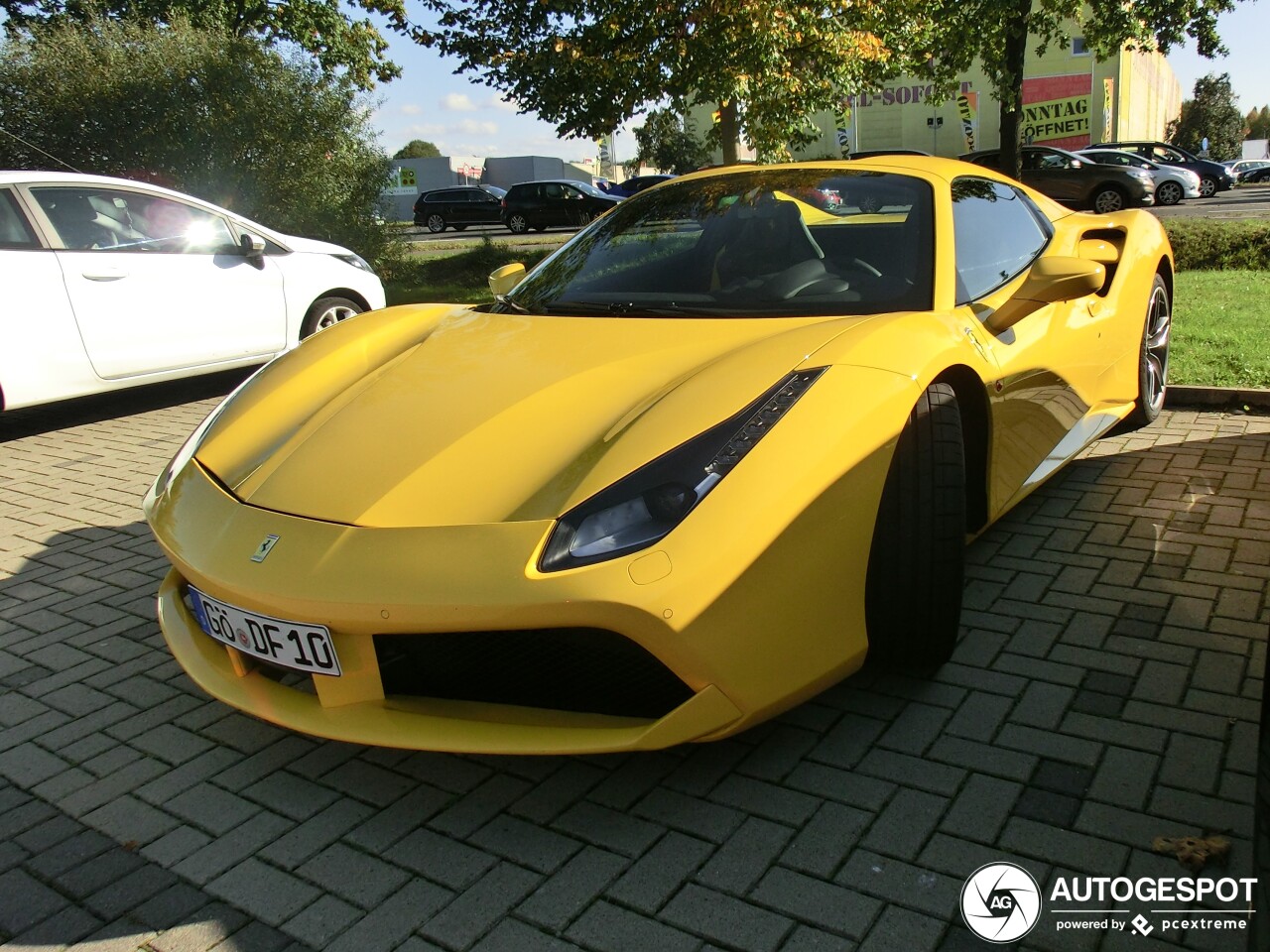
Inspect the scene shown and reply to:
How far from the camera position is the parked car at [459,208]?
3183 cm

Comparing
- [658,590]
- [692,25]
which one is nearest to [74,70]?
[692,25]

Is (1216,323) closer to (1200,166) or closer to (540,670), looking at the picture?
(540,670)

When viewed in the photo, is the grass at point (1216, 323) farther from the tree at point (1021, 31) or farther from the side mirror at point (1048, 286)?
the tree at point (1021, 31)

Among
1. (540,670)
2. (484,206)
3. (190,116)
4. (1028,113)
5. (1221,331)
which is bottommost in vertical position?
(1221,331)

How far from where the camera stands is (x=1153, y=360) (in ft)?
15.0

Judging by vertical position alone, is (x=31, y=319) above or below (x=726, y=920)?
above

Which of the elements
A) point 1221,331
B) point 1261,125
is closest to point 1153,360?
point 1221,331

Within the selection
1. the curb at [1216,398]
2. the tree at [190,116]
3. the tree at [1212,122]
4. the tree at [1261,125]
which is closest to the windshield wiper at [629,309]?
the curb at [1216,398]

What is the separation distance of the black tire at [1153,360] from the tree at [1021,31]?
27.0ft

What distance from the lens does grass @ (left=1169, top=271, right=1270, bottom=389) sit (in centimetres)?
532

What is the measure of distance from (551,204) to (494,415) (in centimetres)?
2567

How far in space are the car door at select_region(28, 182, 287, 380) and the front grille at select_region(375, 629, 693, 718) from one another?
4.61m

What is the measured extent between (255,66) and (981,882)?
12.3 meters

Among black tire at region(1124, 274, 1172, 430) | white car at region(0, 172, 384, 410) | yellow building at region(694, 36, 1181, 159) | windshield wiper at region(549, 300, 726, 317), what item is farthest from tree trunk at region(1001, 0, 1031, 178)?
yellow building at region(694, 36, 1181, 159)
